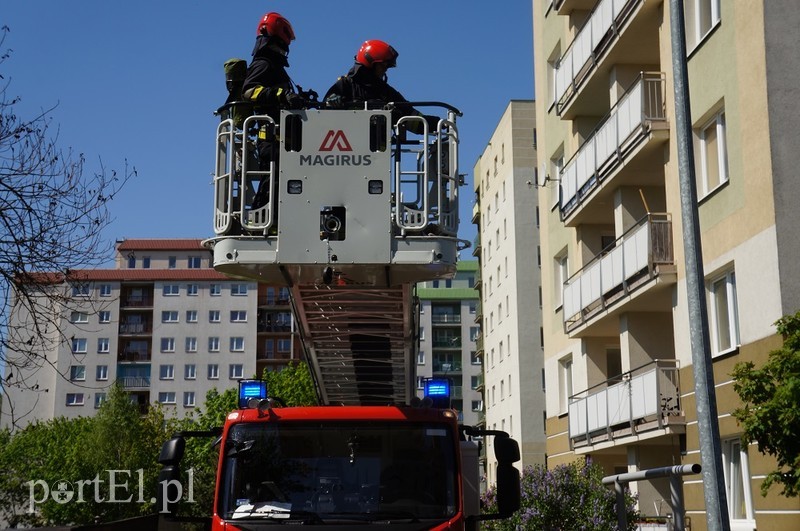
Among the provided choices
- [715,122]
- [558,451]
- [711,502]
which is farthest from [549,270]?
[711,502]

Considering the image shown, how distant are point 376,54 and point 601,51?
13680mm

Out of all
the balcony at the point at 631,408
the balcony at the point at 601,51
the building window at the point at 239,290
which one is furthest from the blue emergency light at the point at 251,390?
the building window at the point at 239,290

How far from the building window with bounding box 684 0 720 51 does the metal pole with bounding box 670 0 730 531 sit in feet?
25.0

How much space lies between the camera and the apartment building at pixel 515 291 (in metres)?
51.3

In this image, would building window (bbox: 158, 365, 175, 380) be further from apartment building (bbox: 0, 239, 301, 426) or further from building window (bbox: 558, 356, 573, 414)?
building window (bbox: 558, 356, 573, 414)

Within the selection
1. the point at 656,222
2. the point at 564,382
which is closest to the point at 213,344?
the point at 564,382

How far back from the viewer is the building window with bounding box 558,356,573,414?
28.0m

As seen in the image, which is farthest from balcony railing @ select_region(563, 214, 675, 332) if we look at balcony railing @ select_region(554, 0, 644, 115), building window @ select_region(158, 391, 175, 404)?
building window @ select_region(158, 391, 175, 404)

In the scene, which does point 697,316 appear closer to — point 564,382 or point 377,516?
point 377,516

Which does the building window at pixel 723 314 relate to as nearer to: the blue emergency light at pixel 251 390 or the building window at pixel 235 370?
the blue emergency light at pixel 251 390

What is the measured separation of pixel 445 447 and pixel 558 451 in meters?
19.3

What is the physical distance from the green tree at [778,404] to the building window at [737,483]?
478cm

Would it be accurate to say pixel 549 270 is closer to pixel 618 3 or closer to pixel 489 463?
pixel 618 3

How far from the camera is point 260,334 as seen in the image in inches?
3738
